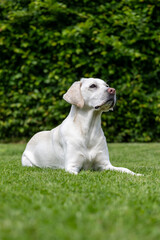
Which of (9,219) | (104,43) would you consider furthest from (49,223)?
(104,43)

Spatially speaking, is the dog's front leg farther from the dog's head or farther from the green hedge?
the green hedge

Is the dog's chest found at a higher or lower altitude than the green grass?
lower

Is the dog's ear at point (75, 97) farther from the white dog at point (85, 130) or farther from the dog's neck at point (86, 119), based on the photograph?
the dog's neck at point (86, 119)

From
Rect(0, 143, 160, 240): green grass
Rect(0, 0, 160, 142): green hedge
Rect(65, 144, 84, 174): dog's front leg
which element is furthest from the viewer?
Rect(0, 0, 160, 142): green hedge

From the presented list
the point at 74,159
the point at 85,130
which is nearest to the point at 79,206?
the point at 74,159

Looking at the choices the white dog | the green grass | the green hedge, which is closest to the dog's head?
the white dog

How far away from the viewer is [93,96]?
362cm

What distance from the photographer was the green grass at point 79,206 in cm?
144

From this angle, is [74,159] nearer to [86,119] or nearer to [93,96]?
[86,119]

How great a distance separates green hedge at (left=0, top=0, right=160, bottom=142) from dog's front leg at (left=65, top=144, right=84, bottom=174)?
3792mm

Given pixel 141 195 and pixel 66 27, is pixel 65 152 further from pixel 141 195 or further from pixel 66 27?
pixel 66 27

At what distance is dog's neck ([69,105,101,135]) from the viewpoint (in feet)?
12.0

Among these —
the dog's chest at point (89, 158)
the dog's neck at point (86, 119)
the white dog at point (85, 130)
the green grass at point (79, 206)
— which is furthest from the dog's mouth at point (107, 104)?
the green grass at point (79, 206)

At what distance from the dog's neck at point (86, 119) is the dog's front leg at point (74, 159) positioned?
0.23 m
